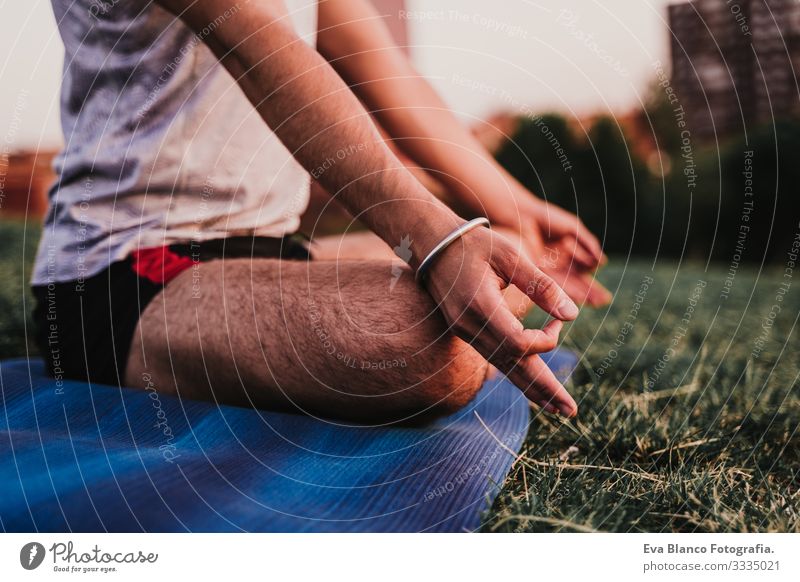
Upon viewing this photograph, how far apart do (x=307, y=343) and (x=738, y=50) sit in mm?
2915

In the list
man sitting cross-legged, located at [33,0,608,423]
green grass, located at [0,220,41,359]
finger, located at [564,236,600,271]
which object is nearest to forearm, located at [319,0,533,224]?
man sitting cross-legged, located at [33,0,608,423]

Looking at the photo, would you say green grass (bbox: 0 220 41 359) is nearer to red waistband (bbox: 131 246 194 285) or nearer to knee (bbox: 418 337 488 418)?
red waistband (bbox: 131 246 194 285)

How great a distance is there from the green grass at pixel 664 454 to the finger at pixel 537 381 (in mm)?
80

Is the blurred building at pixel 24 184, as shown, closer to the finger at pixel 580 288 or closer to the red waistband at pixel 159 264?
the red waistband at pixel 159 264

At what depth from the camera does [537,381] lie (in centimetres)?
59

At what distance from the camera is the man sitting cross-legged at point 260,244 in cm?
62

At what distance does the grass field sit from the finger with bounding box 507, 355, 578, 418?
0.08 meters

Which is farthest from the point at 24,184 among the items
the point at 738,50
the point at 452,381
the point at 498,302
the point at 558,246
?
the point at 738,50

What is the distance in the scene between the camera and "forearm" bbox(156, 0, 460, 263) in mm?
635

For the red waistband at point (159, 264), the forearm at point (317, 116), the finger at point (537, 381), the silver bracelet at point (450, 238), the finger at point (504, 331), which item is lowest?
the finger at point (537, 381)

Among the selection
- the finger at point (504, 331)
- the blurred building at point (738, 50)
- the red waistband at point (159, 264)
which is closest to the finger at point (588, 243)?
the finger at point (504, 331)

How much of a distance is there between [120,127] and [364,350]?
0.48 metres

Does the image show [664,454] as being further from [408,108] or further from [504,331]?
[408,108]
